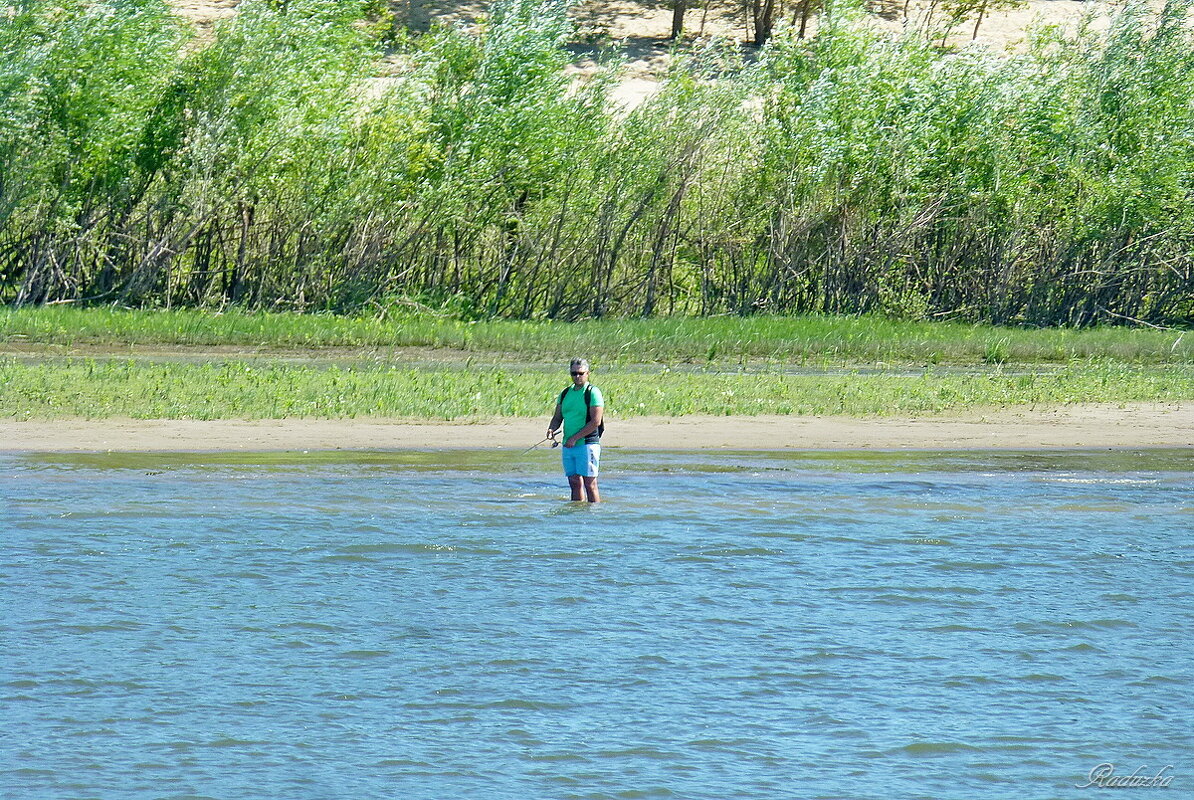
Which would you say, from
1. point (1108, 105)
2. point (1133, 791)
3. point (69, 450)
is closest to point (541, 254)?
point (1108, 105)

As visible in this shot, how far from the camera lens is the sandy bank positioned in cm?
1656

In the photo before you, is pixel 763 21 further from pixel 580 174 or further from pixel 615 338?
pixel 615 338

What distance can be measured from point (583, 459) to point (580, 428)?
54 centimetres

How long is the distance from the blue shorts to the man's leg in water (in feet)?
0.37

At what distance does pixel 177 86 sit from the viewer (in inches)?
1085

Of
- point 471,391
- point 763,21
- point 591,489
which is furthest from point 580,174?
point 763,21

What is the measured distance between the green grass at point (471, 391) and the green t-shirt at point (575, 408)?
206 inches

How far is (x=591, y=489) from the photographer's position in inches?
549

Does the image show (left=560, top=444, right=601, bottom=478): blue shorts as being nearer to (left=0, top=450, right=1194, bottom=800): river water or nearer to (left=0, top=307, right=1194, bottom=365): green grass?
(left=0, top=450, right=1194, bottom=800): river water

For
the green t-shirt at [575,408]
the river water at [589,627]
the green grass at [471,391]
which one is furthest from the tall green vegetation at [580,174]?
the green t-shirt at [575,408]

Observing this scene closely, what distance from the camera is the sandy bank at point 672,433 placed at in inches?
652

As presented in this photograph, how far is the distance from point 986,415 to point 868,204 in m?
10.8

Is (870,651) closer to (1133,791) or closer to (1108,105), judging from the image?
(1133,791)

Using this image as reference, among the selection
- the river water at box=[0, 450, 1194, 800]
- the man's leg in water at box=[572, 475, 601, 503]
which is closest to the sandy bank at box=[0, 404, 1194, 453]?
the river water at box=[0, 450, 1194, 800]
